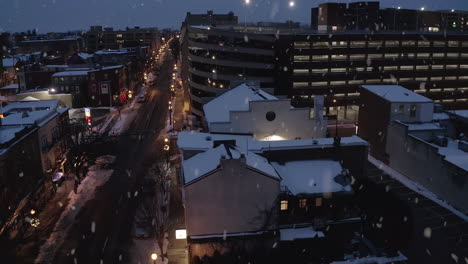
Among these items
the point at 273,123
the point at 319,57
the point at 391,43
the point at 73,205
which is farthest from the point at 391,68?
the point at 73,205

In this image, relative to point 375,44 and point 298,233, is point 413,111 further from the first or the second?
point 375,44

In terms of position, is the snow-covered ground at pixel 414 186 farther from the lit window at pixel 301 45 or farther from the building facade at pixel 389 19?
the building facade at pixel 389 19

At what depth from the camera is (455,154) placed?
100ft

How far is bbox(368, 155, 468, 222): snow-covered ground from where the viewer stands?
27827 mm

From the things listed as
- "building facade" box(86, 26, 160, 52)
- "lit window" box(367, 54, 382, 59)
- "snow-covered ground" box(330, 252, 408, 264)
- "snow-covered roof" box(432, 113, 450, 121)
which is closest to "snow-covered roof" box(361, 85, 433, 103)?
"snow-covered roof" box(432, 113, 450, 121)

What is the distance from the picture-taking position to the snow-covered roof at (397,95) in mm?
36688

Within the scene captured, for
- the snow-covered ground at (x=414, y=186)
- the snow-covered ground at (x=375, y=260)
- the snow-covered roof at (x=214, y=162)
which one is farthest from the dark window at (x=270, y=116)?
the snow-covered ground at (x=375, y=260)

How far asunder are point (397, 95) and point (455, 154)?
9316mm

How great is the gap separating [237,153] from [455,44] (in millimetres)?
59911

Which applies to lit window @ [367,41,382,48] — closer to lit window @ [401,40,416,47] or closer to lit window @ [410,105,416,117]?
lit window @ [401,40,416,47]

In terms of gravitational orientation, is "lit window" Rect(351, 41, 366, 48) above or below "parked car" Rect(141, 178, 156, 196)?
above

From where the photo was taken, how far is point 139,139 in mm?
47250

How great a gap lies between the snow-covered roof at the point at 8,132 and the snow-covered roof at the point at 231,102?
47.6 feet

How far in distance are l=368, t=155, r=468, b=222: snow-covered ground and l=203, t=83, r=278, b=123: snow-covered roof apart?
1244 centimetres
